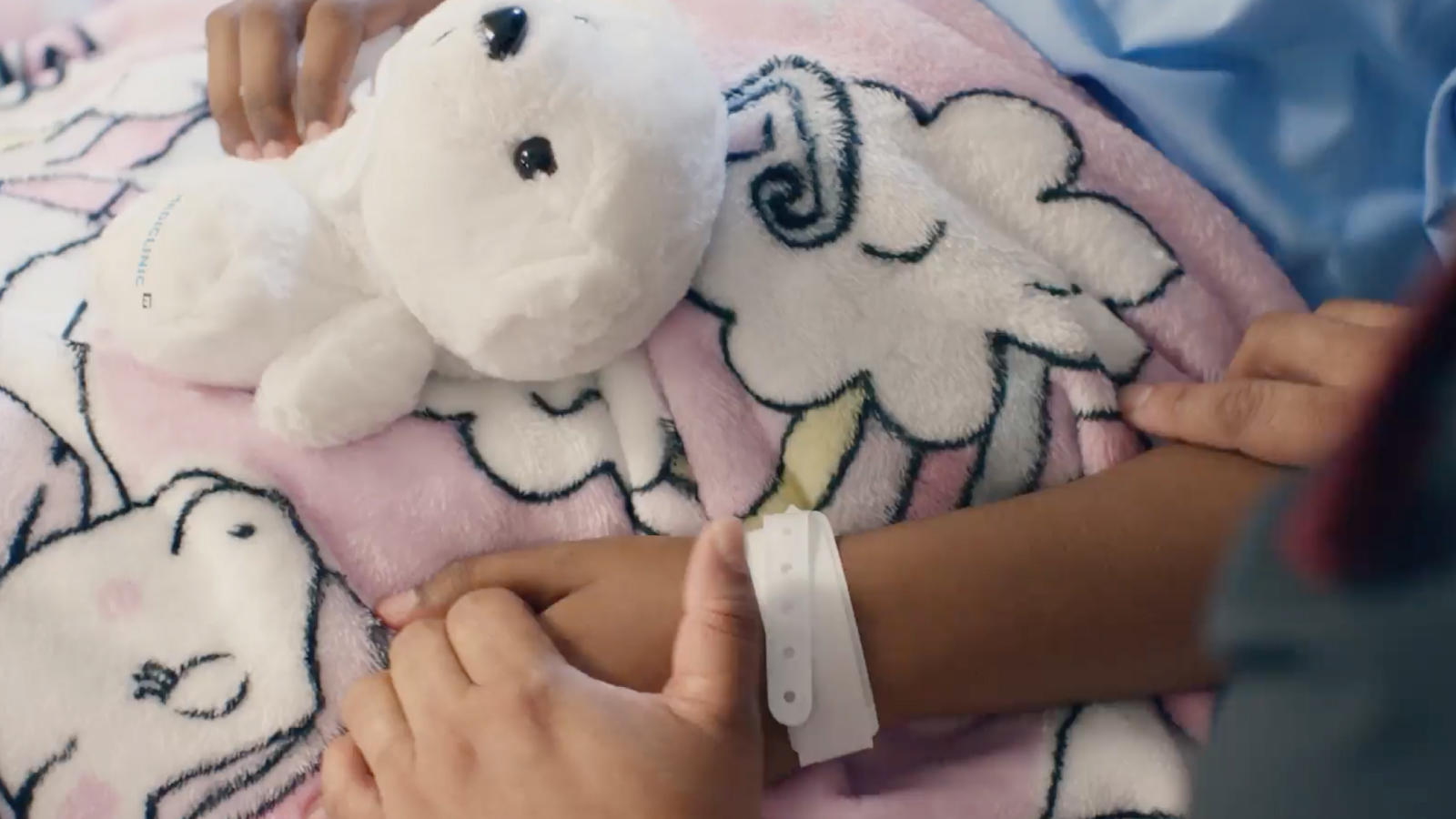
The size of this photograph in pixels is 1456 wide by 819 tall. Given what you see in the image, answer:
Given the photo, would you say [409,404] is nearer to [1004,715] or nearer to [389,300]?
[389,300]

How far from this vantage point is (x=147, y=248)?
0.56 meters

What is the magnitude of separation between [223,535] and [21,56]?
25.5 inches

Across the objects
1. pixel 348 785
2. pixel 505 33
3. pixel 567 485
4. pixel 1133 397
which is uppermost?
pixel 505 33

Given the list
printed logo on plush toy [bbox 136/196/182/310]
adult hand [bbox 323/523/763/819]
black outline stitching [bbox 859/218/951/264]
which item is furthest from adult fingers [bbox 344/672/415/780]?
black outline stitching [bbox 859/218/951/264]

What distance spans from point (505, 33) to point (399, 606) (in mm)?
297

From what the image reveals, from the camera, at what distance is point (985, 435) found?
1.86 feet

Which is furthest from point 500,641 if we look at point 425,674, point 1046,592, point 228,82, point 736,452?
point 228,82

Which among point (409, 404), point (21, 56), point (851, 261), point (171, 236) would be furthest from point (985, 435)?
point (21, 56)

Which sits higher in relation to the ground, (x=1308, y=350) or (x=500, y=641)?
(x=1308, y=350)

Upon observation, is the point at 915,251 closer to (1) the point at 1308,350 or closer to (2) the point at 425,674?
(1) the point at 1308,350

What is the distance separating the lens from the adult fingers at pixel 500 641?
0.52 metres

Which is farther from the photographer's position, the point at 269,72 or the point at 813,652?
the point at 269,72

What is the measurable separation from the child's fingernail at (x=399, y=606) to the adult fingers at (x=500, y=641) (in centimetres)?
3

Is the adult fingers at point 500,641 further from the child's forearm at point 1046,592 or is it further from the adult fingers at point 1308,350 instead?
the adult fingers at point 1308,350
